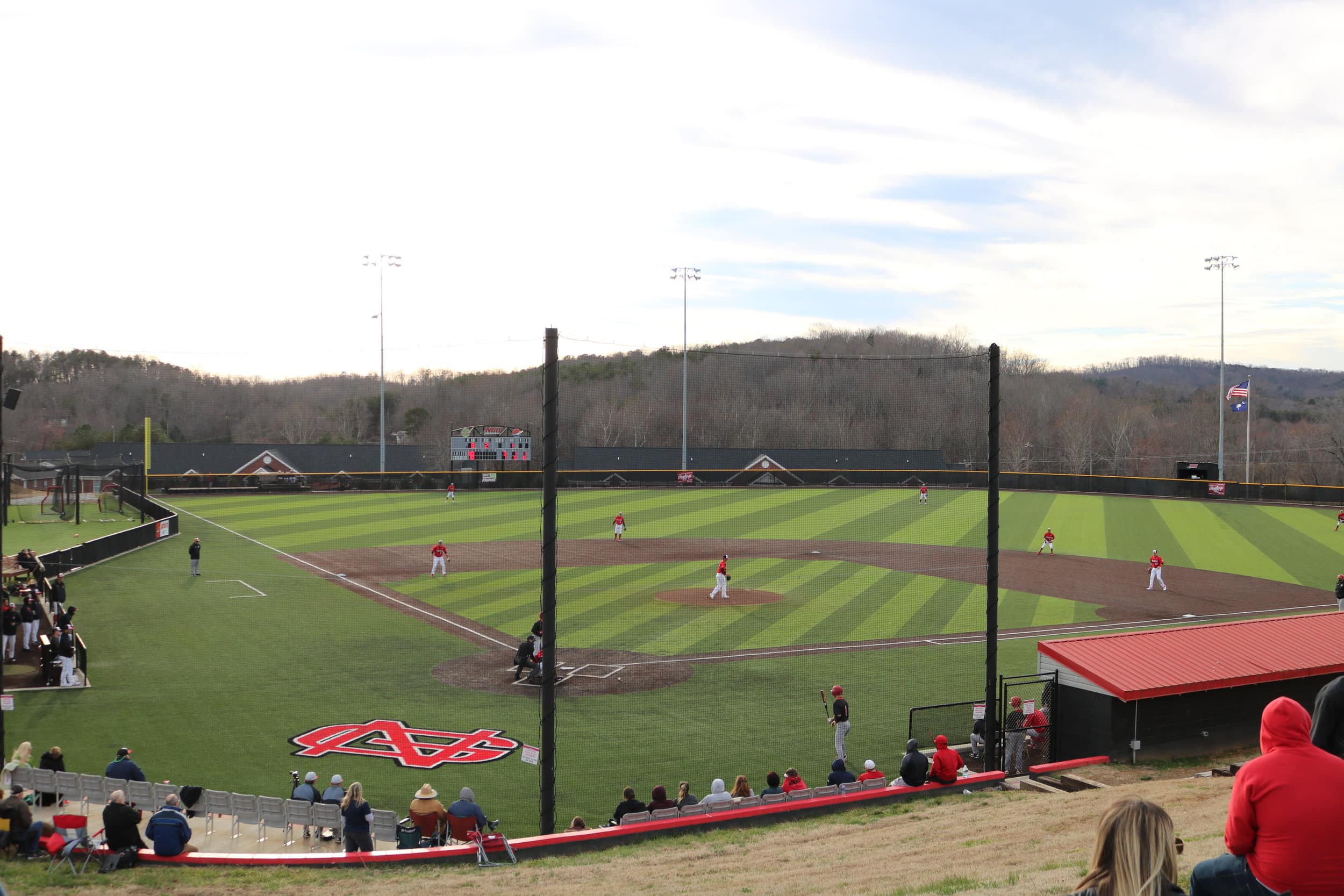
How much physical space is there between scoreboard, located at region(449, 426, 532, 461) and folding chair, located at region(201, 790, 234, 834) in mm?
50662

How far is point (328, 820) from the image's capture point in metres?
11.6

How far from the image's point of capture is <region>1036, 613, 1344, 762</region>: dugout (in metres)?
14.0

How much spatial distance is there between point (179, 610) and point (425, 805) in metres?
19.8

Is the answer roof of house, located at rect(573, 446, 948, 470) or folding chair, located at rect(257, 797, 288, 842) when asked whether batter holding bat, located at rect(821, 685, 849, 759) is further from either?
roof of house, located at rect(573, 446, 948, 470)

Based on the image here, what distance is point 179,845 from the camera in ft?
32.7

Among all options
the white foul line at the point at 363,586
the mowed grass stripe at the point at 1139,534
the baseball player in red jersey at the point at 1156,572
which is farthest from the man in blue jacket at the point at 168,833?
the mowed grass stripe at the point at 1139,534

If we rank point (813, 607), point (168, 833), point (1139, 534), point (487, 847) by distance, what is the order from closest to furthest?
1. point (168, 833)
2. point (487, 847)
3. point (813, 607)
4. point (1139, 534)

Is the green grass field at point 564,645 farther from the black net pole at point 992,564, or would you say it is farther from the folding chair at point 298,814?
the black net pole at point 992,564

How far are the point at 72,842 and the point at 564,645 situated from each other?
49.8 feet

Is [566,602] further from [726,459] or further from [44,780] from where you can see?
[726,459]

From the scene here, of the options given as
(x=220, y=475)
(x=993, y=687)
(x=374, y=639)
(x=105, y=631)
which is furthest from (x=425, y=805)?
(x=220, y=475)

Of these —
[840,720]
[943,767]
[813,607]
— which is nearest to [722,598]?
[813,607]

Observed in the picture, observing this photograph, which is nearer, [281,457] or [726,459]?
[726,459]

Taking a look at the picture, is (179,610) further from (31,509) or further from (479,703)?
(31,509)
